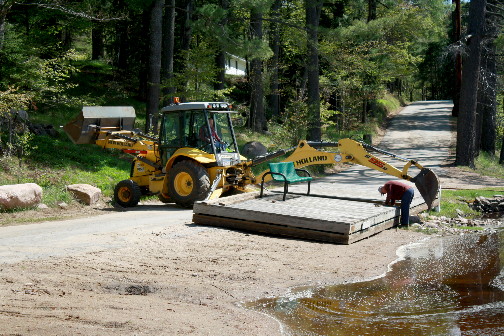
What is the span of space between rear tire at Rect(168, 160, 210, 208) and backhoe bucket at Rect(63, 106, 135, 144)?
254cm

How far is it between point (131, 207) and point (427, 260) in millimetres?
8141

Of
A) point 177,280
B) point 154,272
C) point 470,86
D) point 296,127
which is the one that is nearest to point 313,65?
point 296,127

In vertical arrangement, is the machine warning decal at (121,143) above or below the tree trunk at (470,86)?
below

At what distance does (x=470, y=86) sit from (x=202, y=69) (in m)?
12.1

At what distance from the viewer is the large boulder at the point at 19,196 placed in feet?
44.8

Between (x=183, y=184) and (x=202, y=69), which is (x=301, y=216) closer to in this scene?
(x=183, y=184)

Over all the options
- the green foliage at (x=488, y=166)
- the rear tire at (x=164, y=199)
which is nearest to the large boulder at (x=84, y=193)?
the rear tire at (x=164, y=199)

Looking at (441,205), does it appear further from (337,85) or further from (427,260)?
(337,85)

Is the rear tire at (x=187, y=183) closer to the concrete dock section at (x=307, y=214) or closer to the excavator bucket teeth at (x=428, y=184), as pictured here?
the concrete dock section at (x=307, y=214)

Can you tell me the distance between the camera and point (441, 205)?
16500 millimetres

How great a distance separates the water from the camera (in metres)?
7.14

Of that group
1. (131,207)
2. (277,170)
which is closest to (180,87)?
(131,207)

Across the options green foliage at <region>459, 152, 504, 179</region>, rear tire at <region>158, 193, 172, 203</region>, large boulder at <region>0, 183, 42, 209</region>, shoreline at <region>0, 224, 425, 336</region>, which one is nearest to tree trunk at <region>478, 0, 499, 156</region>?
green foliage at <region>459, 152, 504, 179</region>

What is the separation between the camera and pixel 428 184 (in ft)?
45.7
